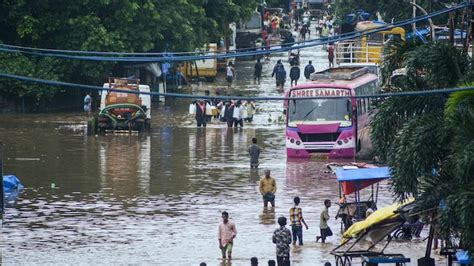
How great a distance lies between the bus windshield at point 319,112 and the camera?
4344cm

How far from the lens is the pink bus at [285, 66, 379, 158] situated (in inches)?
1695

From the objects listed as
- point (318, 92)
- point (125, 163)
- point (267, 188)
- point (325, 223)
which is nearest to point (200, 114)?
point (318, 92)

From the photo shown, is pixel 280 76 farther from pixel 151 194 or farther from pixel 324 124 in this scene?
pixel 151 194

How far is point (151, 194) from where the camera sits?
35.3 meters

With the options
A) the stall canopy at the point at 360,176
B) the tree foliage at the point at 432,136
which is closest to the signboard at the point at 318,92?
the stall canopy at the point at 360,176

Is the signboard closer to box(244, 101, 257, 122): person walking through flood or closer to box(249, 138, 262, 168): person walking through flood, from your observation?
box(249, 138, 262, 168): person walking through flood

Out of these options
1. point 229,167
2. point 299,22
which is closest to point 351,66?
point 229,167

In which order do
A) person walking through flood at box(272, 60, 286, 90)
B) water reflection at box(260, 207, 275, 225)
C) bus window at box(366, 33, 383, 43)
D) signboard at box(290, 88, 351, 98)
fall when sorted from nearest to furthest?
water reflection at box(260, 207, 275, 225), signboard at box(290, 88, 351, 98), bus window at box(366, 33, 383, 43), person walking through flood at box(272, 60, 286, 90)

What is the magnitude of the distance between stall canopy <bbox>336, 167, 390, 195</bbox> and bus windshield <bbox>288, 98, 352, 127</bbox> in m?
15.1

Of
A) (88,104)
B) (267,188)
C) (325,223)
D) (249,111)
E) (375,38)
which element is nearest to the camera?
(325,223)

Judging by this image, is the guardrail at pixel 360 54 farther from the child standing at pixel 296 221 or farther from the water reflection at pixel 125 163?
the child standing at pixel 296 221

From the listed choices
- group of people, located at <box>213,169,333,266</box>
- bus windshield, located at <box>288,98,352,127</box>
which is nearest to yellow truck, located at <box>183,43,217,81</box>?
bus windshield, located at <box>288,98,352,127</box>

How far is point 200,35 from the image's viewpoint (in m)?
64.1

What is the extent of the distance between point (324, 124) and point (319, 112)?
0.57 meters
